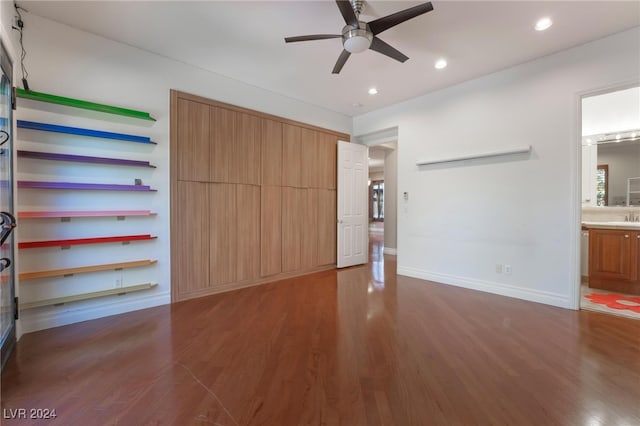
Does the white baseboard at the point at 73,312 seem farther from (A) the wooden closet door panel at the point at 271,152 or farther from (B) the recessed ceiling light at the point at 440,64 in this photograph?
(B) the recessed ceiling light at the point at 440,64

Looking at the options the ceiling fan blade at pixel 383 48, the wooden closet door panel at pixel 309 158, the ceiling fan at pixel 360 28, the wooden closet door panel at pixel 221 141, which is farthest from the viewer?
the wooden closet door panel at pixel 309 158

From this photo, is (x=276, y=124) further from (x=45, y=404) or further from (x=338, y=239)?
(x=45, y=404)

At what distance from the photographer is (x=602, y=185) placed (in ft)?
14.4

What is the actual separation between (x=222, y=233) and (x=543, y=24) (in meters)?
4.46

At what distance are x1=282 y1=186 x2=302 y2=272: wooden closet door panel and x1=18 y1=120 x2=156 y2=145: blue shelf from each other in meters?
2.15

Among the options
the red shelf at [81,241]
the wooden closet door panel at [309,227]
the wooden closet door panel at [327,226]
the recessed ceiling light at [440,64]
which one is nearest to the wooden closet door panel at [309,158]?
the wooden closet door panel at [309,227]

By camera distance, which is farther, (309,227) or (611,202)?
(309,227)

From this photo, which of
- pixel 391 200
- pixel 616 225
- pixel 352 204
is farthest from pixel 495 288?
pixel 391 200

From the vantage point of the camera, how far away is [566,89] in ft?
10.6

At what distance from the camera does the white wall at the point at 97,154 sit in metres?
2.67

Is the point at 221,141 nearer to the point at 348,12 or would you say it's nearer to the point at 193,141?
the point at 193,141

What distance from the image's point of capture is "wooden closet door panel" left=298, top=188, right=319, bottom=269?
4.95 meters

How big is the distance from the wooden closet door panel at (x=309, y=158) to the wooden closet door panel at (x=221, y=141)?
4.43 ft

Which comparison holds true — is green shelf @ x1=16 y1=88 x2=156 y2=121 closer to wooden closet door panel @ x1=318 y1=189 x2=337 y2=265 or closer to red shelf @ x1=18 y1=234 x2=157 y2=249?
red shelf @ x1=18 y1=234 x2=157 y2=249
